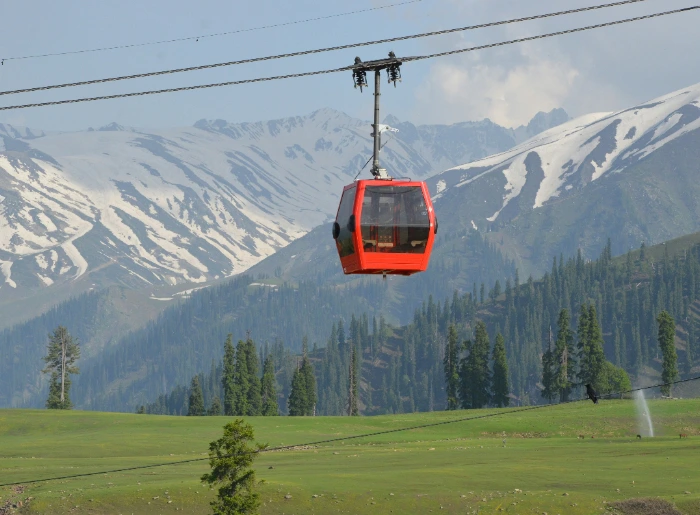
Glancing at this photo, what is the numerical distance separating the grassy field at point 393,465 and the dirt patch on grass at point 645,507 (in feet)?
2.39

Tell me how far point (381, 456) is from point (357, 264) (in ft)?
188

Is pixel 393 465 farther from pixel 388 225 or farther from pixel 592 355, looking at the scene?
pixel 592 355

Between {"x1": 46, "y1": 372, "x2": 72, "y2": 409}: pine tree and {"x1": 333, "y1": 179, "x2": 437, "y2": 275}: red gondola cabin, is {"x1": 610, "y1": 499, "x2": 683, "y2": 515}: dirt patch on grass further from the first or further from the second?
{"x1": 46, "y1": 372, "x2": 72, "y2": 409}: pine tree

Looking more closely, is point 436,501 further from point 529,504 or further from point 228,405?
point 228,405

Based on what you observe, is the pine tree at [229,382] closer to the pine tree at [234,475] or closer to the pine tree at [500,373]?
the pine tree at [500,373]

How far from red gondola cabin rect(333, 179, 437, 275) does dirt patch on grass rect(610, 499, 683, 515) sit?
34.0 meters

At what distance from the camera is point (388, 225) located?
131 ft

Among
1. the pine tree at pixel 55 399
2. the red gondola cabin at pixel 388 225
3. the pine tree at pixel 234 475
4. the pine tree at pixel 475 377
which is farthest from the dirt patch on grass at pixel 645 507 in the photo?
the pine tree at pixel 55 399

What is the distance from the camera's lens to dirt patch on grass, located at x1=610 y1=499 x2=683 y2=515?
67500 millimetres

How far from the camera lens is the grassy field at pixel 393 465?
70.6m

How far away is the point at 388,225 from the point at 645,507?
35.8 m

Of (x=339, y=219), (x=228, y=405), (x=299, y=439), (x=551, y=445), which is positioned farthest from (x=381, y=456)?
(x=228, y=405)

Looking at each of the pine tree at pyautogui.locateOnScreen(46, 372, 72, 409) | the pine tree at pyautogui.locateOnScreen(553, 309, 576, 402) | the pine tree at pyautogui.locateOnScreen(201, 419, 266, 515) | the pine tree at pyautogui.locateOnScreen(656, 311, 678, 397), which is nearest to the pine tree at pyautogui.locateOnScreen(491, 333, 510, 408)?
the pine tree at pyautogui.locateOnScreen(553, 309, 576, 402)

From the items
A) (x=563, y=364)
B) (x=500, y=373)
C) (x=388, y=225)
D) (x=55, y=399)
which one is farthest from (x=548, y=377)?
(x=388, y=225)
